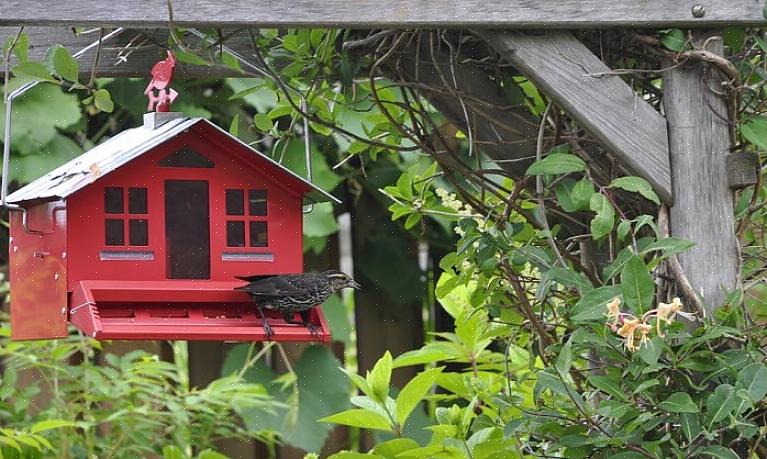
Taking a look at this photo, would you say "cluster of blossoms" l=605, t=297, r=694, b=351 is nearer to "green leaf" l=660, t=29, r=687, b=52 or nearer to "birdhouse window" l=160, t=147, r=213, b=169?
"green leaf" l=660, t=29, r=687, b=52

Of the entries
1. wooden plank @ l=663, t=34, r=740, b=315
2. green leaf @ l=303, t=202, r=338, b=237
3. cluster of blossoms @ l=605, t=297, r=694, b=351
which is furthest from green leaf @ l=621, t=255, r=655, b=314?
green leaf @ l=303, t=202, r=338, b=237

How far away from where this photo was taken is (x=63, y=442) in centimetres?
278

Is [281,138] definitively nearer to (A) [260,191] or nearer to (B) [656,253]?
(A) [260,191]

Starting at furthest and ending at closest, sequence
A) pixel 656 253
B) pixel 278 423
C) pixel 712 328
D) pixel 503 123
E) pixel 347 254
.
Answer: pixel 347 254 < pixel 278 423 < pixel 503 123 < pixel 656 253 < pixel 712 328

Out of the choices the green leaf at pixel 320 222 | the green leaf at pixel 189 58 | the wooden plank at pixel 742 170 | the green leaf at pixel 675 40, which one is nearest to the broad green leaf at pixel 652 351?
the wooden plank at pixel 742 170

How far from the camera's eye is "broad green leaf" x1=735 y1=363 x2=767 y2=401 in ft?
4.89

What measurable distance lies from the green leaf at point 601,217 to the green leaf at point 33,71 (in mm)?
769

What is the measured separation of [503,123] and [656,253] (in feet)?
1.44

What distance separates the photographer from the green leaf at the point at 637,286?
1.47 metres

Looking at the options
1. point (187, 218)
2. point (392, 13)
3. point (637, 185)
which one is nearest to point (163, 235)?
point (187, 218)

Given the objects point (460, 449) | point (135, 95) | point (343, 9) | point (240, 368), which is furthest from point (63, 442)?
point (343, 9)

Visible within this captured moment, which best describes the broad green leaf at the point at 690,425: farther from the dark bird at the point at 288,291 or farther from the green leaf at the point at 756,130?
the dark bird at the point at 288,291

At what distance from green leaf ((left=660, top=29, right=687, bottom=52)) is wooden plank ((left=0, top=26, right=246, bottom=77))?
0.72 meters

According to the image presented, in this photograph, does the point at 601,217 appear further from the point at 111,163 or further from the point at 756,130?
the point at 111,163
